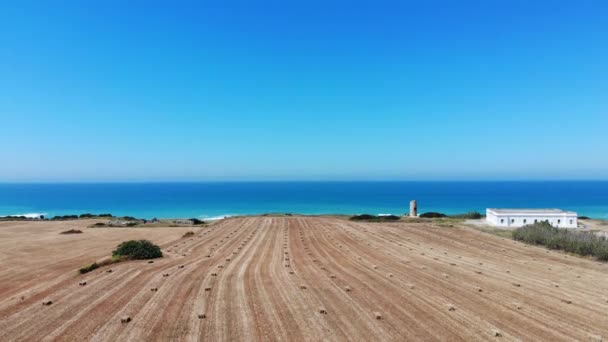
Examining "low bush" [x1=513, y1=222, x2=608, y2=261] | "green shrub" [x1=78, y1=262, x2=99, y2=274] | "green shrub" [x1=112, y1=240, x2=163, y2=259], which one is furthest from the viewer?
"low bush" [x1=513, y1=222, x2=608, y2=261]

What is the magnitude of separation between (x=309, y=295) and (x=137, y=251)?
51.1 feet

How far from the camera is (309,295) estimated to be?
15.6 m

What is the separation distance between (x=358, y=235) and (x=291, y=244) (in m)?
9.07

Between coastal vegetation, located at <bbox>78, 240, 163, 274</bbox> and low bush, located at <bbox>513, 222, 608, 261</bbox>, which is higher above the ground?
coastal vegetation, located at <bbox>78, 240, 163, 274</bbox>

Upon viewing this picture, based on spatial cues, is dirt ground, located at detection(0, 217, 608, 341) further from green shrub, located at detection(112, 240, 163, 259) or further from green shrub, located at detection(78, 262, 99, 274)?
green shrub, located at detection(112, 240, 163, 259)

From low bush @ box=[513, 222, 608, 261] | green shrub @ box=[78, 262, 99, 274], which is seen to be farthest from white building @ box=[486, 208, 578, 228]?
green shrub @ box=[78, 262, 99, 274]

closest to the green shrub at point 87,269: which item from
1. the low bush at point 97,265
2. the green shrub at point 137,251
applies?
the low bush at point 97,265

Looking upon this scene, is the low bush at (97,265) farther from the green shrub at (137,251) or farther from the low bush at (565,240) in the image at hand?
the low bush at (565,240)

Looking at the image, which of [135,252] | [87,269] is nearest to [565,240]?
[135,252]

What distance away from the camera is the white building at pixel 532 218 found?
4791cm

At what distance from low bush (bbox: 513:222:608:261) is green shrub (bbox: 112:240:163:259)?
106 feet

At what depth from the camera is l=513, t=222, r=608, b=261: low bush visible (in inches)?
1122

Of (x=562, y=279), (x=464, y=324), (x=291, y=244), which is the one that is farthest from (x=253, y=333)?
(x=291, y=244)

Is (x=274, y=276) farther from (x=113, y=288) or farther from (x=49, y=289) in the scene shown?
(x=49, y=289)
